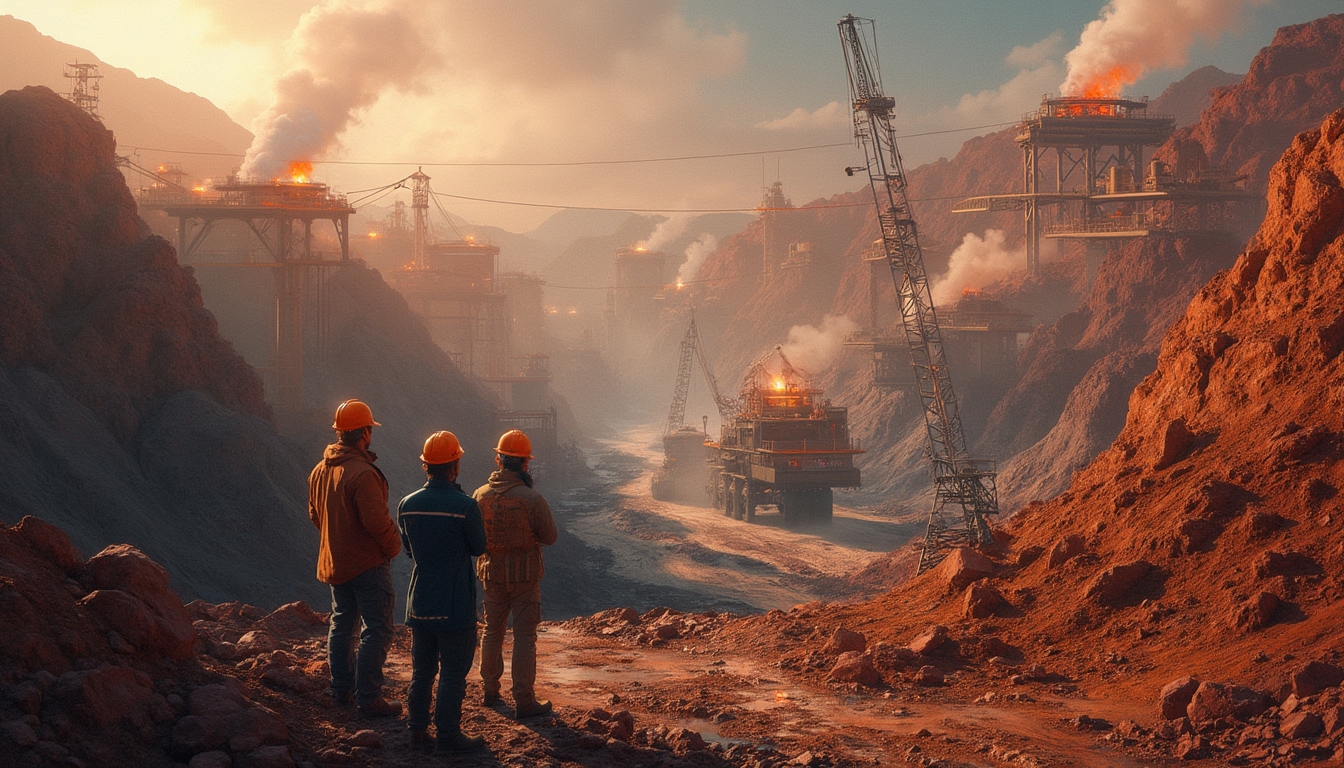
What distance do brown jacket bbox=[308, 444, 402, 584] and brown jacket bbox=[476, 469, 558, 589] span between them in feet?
2.44

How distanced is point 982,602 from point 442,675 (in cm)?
736

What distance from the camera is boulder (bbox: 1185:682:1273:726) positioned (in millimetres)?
8469

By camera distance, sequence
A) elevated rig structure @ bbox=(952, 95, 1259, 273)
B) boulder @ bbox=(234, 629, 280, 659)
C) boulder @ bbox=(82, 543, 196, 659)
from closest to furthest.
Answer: boulder @ bbox=(82, 543, 196, 659) < boulder @ bbox=(234, 629, 280, 659) < elevated rig structure @ bbox=(952, 95, 1259, 273)

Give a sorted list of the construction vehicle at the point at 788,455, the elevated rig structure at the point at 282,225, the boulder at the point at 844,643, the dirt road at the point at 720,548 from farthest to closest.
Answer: the construction vehicle at the point at 788,455 → the elevated rig structure at the point at 282,225 → the dirt road at the point at 720,548 → the boulder at the point at 844,643

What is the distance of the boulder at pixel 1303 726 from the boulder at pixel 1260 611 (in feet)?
6.42

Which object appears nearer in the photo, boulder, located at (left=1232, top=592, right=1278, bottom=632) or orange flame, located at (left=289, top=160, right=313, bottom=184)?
boulder, located at (left=1232, top=592, right=1278, bottom=632)

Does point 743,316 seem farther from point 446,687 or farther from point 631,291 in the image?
point 446,687

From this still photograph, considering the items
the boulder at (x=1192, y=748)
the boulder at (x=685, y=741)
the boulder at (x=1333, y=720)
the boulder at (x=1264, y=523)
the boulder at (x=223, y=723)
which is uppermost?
the boulder at (x=1264, y=523)

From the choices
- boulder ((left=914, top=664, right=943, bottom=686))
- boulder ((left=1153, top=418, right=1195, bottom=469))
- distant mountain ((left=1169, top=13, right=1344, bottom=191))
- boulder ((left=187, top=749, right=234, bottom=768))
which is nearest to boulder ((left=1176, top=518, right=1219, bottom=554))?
boulder ((left=1153, top=418, right=1195, bottom=469))

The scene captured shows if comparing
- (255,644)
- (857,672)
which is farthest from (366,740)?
(857,672)

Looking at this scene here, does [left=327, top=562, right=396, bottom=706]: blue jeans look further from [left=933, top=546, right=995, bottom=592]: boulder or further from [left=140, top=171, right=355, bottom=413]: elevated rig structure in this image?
[left=140, top=171, right=355, bottom=413]: elevated rig structure

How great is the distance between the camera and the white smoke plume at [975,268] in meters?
85.5

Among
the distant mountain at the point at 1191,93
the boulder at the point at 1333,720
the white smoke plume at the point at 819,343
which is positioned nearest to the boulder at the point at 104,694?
the boulder at the point at 1333,720

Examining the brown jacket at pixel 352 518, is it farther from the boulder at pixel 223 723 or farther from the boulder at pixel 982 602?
the boulder at pixel 982 602
